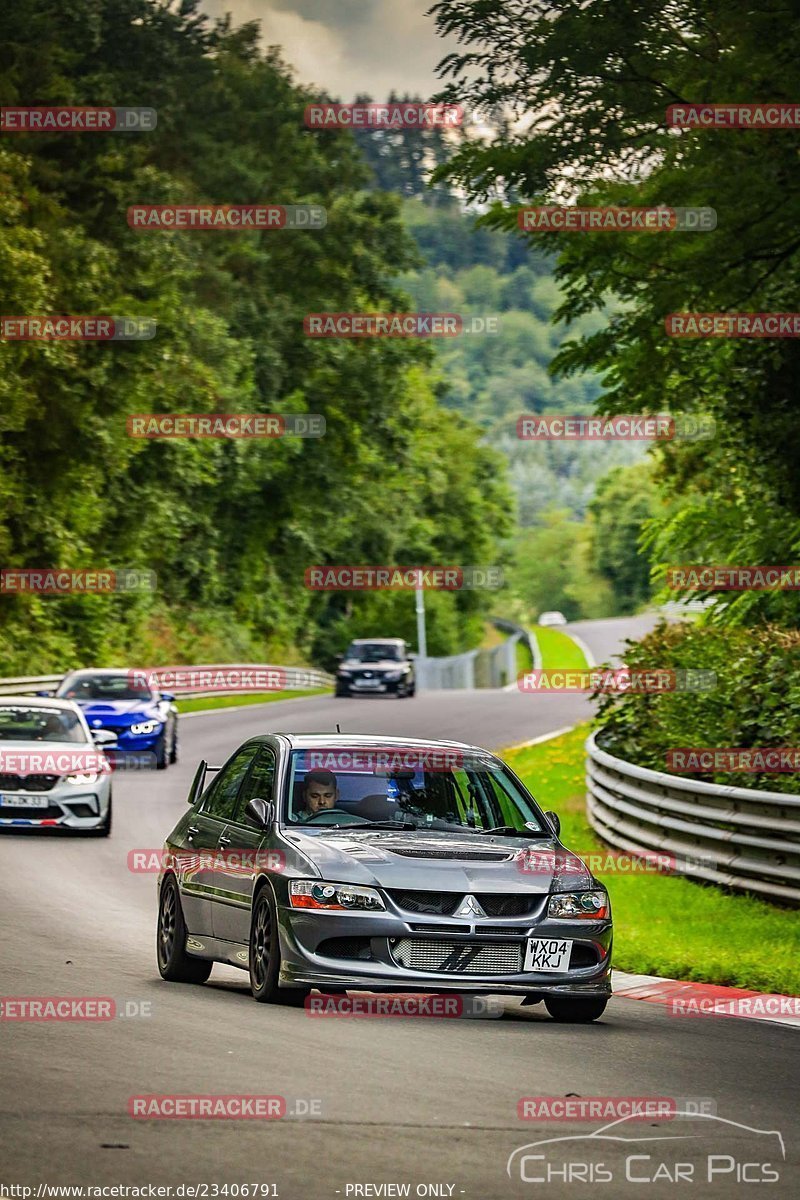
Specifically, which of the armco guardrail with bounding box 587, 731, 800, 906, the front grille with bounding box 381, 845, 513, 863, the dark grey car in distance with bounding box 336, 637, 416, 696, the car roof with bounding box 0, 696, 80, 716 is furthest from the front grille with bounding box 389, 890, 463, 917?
the dark grey car in distance with bounding box 336, 637, 416, 696

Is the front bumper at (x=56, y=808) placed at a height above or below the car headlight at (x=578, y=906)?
below

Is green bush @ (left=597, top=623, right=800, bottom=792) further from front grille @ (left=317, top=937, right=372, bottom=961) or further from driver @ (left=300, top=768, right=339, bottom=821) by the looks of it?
front grille @ (left=317, top=937, right=372, bottom=961)

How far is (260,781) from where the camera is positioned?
11.2 metres

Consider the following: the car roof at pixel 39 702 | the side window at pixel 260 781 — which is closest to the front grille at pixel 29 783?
the car roof at pixel 39 702

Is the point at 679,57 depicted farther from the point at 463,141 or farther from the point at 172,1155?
the point at 172,1155

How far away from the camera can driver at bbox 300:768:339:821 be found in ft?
35.6

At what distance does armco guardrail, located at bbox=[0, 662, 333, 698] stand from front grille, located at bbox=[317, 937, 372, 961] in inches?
1188

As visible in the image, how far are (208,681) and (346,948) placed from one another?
44912mm

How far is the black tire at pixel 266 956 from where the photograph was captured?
10.1 meters

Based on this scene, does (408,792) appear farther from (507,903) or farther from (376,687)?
(376,687)

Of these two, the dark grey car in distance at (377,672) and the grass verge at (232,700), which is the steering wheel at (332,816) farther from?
the dark grey car in distance at (377,672)

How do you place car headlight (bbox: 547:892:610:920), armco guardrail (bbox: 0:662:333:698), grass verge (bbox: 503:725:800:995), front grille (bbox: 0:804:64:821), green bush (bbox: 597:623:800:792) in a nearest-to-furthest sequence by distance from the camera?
car headlight (bbox: 547:892:610:920), grass verge (bbox: 503:725:800:995), green bush (bbox: 597:623:800:792), front grille (bbox: 0:804:64:821), armco guardrail (bbox: 0:662:333:698)

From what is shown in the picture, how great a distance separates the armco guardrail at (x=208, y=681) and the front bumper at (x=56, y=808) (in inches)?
724

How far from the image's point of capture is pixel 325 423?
68062mm
